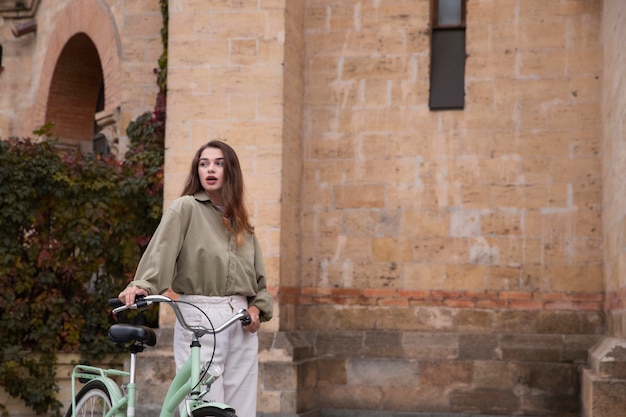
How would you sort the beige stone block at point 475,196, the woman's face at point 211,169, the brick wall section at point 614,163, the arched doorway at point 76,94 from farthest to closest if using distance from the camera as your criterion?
the arched doorway at point 76,94 < the beige stone block at point 475,196 < the brick wall section at point 614,163 < the woman's face at point 211,169

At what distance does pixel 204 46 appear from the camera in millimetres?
9445

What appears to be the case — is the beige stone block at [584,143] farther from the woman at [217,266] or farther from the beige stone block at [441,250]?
the woman at [217,266]

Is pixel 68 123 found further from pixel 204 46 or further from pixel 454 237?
pixel 454 237

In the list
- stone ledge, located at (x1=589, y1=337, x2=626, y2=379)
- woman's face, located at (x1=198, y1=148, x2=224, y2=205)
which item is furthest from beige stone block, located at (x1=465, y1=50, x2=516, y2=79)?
woman's face, located at (x1=198, y1=148, x2=224, y2=205)

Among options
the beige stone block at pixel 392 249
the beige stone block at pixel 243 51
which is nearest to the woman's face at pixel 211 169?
the beige stone block at pixel 243 51

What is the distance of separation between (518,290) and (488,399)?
3.31 feet

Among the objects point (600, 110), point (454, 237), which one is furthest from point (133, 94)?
point (600, 110)

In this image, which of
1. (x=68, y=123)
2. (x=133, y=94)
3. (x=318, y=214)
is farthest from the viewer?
(x=68, y=123)

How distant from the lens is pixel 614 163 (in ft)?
28.0

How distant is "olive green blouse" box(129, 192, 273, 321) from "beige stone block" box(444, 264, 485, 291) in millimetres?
4418

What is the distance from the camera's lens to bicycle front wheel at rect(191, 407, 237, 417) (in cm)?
433

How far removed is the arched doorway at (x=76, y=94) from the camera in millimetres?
14164

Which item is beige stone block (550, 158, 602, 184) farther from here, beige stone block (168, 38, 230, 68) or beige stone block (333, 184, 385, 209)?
beige stone block (168, 38, 230, 68)

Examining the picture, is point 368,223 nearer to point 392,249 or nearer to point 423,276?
point 392,249
